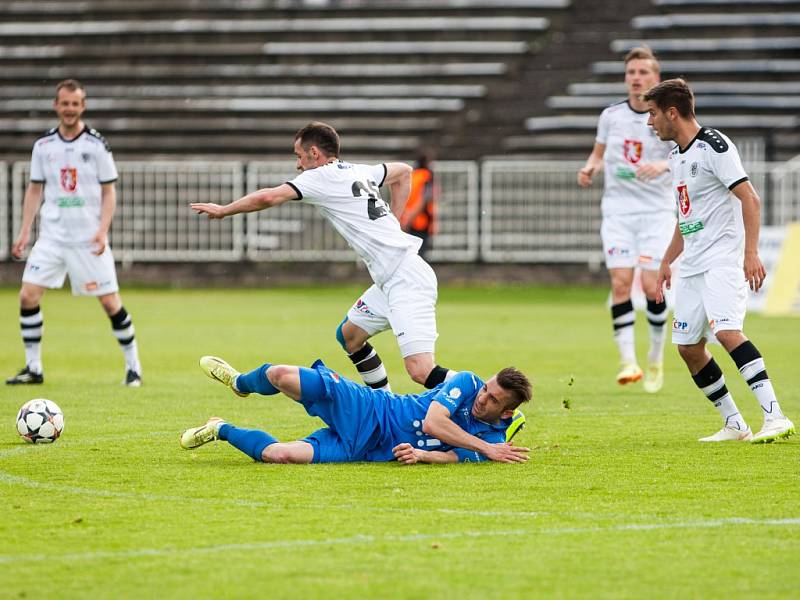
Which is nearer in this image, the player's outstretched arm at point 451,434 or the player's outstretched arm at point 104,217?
the player's outstretched arm at point 451,434

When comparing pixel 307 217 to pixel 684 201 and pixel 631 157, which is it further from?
pixel 684 201

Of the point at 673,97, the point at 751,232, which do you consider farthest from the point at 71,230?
the point at 751,232

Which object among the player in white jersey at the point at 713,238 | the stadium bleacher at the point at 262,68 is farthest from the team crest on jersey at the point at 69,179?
the stadium bleacher at the point at 262,68

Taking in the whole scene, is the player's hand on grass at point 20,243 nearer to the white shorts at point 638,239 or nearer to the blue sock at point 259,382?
the blue sock at point 259,382

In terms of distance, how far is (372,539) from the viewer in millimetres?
5680

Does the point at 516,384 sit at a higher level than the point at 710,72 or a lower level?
lower

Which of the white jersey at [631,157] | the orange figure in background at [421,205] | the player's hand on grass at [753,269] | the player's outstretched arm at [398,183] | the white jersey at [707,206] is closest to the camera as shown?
the player's hand on grass at [753,269]

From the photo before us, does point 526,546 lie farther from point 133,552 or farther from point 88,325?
point 88,325

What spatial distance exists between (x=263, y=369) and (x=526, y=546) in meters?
2.70

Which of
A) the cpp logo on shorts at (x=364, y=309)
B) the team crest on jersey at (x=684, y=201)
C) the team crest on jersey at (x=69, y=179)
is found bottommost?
the cpp logo on shorts at (x=364, y=309)

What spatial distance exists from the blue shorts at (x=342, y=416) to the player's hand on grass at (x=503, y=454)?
62cm

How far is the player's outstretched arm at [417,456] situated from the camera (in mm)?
7570

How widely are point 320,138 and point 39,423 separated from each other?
8.10 ft

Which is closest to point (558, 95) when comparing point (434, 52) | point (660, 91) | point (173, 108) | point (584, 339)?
point (434, 52)
